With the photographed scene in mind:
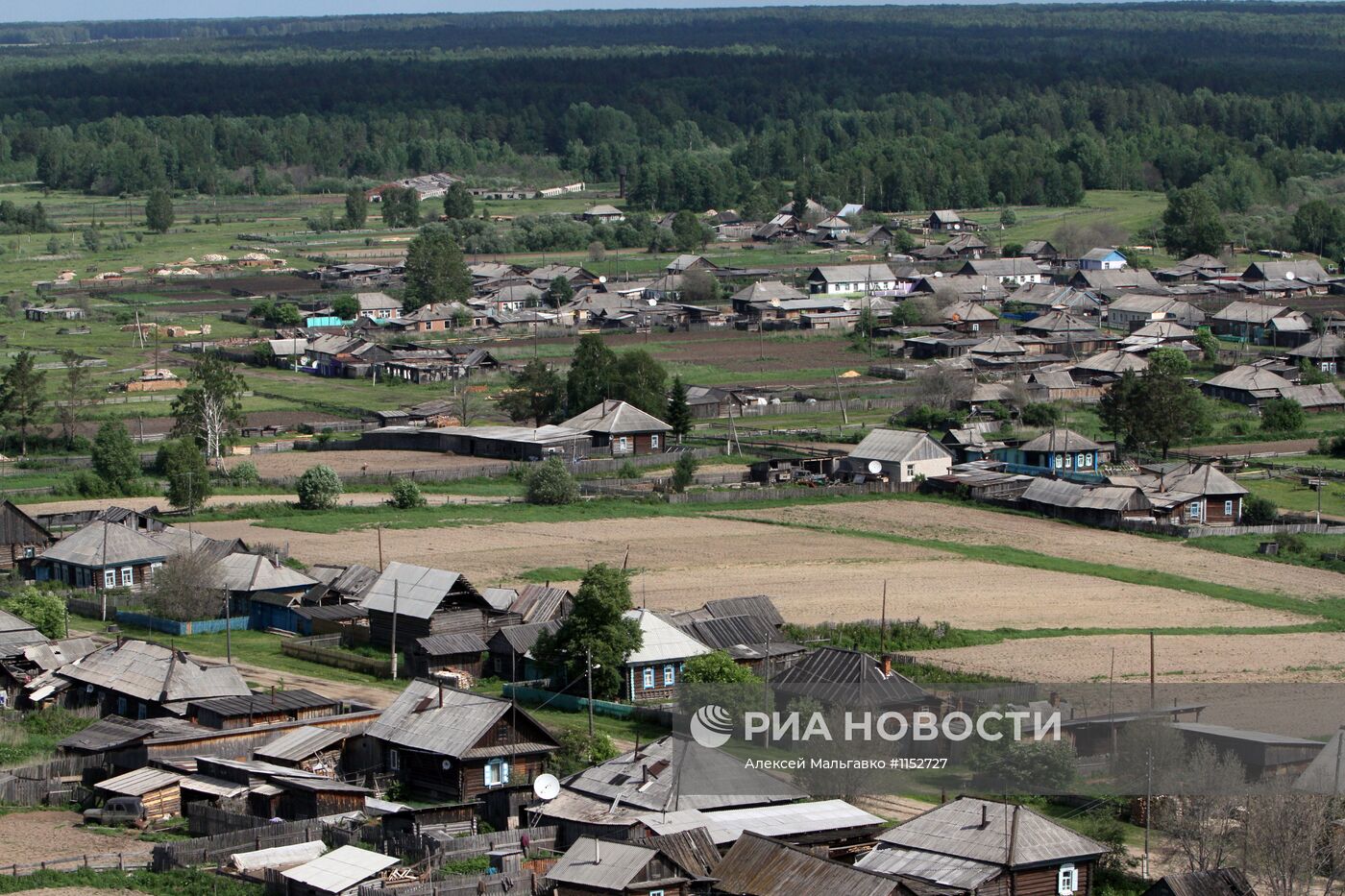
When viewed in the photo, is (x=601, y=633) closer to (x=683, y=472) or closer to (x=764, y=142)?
(x=683, y=472)

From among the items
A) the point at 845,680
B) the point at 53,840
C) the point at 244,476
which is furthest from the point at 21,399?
the point at 845,680

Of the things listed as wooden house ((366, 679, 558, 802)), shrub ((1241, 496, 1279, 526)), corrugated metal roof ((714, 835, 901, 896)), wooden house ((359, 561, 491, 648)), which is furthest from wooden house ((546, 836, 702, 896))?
shrub ((1241, 496, 1279, 526))

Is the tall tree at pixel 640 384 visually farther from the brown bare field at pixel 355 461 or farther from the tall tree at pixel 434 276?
the tall tree at pixel 434 276

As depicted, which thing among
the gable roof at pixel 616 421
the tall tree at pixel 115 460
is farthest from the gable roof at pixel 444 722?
the gable roof at pixel 616 421

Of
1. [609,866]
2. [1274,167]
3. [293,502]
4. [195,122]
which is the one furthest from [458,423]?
[195,122]

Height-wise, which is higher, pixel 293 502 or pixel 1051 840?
pixel 1051 840

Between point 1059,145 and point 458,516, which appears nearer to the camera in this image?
point 458,516

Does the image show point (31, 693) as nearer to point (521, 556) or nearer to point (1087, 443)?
point (521, 556)
